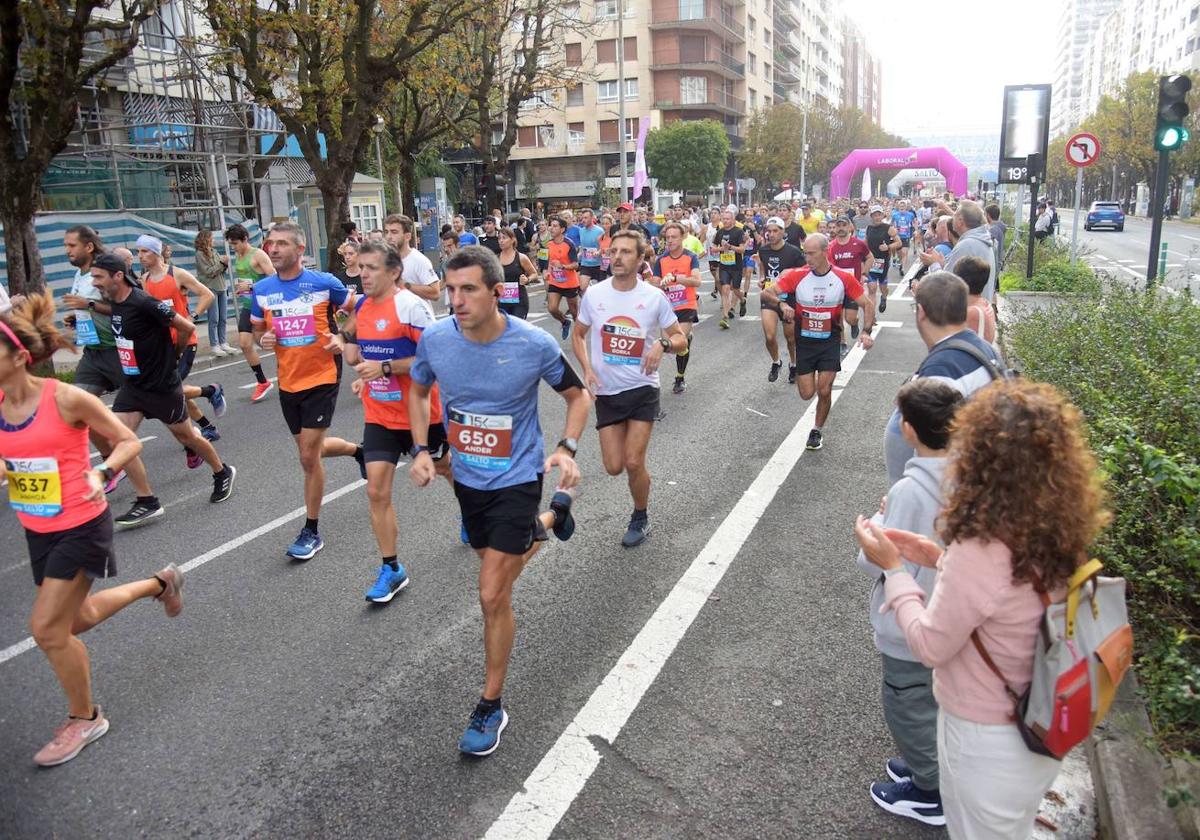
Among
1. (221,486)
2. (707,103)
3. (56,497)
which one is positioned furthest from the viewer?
(707,103)

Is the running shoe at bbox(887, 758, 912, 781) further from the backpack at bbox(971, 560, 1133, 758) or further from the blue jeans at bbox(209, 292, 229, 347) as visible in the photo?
the blue jeans at bbox(209, 292, 229, 347)

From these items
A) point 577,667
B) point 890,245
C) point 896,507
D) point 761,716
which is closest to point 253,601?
point 577,667

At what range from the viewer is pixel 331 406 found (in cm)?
598

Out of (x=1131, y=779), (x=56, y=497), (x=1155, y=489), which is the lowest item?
(x=1131, y=779)

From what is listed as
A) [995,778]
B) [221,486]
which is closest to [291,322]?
[221,486]

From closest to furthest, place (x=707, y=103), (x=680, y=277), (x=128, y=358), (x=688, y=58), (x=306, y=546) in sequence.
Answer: (x=306, y=546) → (x=128, y=358) → (x=680, y=277) → (x=688, y=58) → (x=707, y=103)

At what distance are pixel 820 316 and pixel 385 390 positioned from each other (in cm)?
424

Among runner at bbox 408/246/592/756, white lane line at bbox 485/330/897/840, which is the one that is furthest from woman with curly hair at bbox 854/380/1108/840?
runner at bbox 408/246/592/756

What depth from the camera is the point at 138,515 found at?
21.5 ft

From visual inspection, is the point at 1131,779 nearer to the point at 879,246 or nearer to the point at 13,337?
the point at 13,337

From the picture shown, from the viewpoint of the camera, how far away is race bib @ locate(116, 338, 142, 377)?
661cm

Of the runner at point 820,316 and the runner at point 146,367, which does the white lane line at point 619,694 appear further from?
the runner at point 146,367

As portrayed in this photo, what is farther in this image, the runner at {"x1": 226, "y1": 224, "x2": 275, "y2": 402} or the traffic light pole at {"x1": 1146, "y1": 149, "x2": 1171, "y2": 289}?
the traffic light pole at {"x1": 1146, "y1": 149, "x2": 1171, "y2": 289}

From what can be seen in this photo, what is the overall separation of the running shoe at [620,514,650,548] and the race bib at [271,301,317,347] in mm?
2408
